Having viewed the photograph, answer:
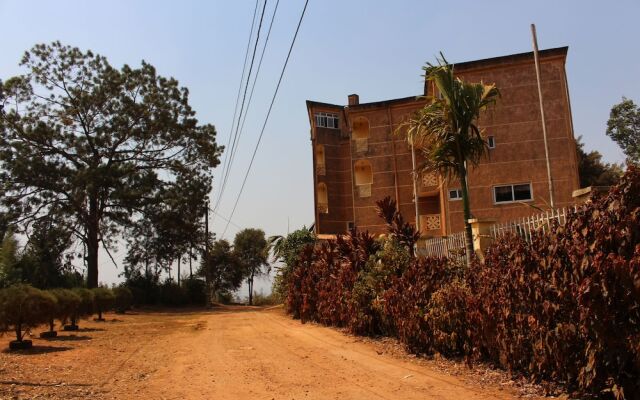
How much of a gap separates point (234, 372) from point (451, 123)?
659 cm

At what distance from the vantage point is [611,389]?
536cm

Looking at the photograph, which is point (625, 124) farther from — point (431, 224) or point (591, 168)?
point (431, 224)

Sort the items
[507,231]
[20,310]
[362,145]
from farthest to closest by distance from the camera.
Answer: [362,145], [20,310], [507,231]

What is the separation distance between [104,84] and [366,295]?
29565mm

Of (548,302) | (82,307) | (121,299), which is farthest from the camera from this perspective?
(121,299)

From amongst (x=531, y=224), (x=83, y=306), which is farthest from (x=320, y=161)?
(x=531, y=224)

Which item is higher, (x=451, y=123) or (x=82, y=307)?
(x=451, y=123)

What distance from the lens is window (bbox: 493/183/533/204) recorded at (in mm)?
26578

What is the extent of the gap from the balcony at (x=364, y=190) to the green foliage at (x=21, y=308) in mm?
25014

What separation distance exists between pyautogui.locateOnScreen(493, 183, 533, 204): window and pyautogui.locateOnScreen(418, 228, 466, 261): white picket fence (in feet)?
46.2

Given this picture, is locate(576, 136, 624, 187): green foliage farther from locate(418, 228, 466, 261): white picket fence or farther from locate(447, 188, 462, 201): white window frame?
locate(418, 228, 466, 261): white picket fence

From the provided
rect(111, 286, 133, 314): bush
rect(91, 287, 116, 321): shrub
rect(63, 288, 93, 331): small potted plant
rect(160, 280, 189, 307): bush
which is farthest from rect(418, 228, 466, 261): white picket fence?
rect(160, 280, 189, 307): bush

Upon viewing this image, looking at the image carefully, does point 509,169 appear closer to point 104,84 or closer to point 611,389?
point 611,389

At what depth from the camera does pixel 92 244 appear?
1427 inches
